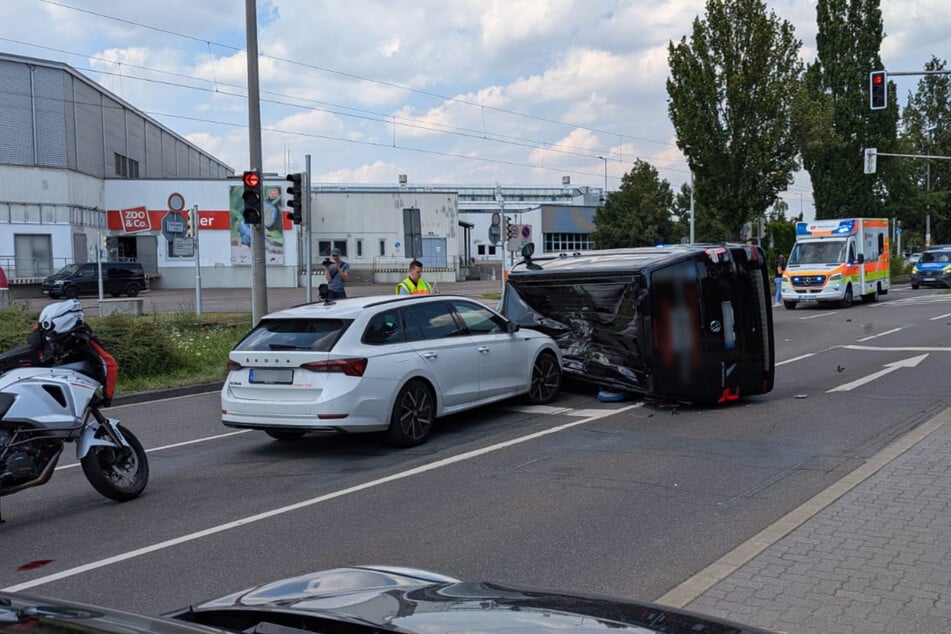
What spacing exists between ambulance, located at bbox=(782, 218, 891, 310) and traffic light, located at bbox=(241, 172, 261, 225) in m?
21.2

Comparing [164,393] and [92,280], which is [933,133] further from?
[164,393]

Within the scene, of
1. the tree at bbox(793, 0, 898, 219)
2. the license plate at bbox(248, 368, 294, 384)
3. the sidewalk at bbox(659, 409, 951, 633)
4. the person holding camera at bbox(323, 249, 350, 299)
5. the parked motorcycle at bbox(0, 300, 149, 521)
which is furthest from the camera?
the tree at bbox(793, 0, 898, 219)

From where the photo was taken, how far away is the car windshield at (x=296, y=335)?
9297 mm

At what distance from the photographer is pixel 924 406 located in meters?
11.3

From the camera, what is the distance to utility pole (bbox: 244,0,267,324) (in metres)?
17.2

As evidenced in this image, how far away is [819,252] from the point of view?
32.7 metres

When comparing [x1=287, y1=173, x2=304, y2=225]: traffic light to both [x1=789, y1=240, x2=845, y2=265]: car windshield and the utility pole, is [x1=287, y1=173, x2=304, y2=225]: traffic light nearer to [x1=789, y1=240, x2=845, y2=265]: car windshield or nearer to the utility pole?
the utility pole

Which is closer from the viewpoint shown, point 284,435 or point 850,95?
point 284,435

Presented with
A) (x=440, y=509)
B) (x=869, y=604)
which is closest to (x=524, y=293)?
(x=440, y=509)

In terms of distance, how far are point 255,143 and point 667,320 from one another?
9.65m

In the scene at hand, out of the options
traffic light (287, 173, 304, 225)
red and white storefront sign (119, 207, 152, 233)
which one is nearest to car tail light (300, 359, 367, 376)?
traffic light (287, 173, 304, 225)

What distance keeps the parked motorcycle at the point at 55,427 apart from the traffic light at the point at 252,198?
947 cm

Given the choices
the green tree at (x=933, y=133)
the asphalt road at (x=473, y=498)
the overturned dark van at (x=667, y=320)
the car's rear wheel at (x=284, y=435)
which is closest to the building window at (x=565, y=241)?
the green tree at (x=933, y=133)

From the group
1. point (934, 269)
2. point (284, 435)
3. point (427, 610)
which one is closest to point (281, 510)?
point (284, 435)
